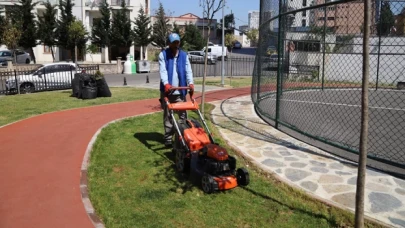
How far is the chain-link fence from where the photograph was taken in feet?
23.6

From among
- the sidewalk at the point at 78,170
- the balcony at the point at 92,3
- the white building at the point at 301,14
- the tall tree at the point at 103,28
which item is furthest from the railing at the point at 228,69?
the sidewalk at the point at 78,170

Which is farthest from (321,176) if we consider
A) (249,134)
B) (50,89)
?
(50,89)

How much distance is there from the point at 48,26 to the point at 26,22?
6.90 feet

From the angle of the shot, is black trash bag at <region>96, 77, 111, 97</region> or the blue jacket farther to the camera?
black trash bag at <region>96, 77, 111, 97</region>

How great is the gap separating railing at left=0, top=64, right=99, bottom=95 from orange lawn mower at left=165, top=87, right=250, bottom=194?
42.1 feet

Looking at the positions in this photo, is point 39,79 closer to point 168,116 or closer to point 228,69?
point 168,116

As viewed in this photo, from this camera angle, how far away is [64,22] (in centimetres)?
3791

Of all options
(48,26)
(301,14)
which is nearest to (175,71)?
(301,14)

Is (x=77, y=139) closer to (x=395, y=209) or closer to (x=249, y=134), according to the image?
(x=249, y=134)

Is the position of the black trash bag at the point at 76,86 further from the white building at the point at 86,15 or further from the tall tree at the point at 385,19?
the white building at the point at 86,15

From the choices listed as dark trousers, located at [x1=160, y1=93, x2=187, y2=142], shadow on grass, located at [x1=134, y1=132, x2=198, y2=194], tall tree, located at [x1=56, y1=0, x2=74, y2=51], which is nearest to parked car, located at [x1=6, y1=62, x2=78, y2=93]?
shadow on grass, located at [x1=134, y1=132, x2=198, y2=194]

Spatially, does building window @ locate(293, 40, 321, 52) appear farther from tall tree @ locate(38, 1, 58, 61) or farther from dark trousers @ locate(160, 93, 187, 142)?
tall tree @ locate(38, 1, 58, 61)

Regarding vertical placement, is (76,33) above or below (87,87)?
above

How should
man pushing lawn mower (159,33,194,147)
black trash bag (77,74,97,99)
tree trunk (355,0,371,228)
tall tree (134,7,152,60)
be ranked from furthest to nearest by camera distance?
tall tree (134,7,152,60)
black trash bag (77,74,97,99)
man pushing lawn mower (159,33,194,147)
tree trunk (355,0,371,228)
